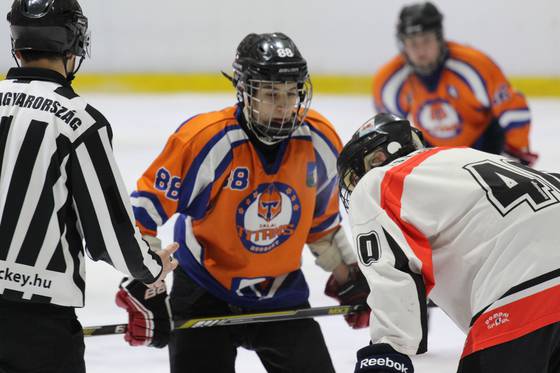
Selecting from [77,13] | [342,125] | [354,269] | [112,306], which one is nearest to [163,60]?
[342,125]

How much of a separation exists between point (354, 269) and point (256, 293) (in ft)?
1.02

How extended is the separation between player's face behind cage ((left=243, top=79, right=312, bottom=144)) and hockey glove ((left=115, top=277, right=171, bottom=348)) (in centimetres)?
47

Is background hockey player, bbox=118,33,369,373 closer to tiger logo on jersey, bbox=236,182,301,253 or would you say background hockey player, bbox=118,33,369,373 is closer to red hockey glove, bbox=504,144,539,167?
tiger logo on jersey, bbox=236,182,301,253

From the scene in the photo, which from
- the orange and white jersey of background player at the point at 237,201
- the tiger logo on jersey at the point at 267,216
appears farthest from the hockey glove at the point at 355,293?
the tiger logo on jersey at the point at 267,216

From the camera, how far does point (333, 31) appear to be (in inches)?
307

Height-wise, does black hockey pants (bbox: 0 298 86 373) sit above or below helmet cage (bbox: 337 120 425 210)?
below

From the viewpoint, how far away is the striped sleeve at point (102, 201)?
180 centimetres

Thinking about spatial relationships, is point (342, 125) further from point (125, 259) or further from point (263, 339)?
point (125, 259)

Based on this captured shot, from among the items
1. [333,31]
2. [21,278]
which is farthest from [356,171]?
[333,31]

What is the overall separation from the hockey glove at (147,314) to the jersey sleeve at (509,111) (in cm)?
245

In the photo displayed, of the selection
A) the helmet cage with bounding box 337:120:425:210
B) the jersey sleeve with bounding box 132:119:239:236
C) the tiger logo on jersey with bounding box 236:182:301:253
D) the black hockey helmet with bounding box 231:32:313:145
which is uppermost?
the black hockey helmet with bounding box 231:32:313:145

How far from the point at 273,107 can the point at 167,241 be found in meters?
1.97

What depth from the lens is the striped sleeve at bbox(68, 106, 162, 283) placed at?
70.8 inches

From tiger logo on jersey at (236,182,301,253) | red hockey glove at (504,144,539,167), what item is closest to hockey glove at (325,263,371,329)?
tiger logo on jersey at (236,182,301,253)
